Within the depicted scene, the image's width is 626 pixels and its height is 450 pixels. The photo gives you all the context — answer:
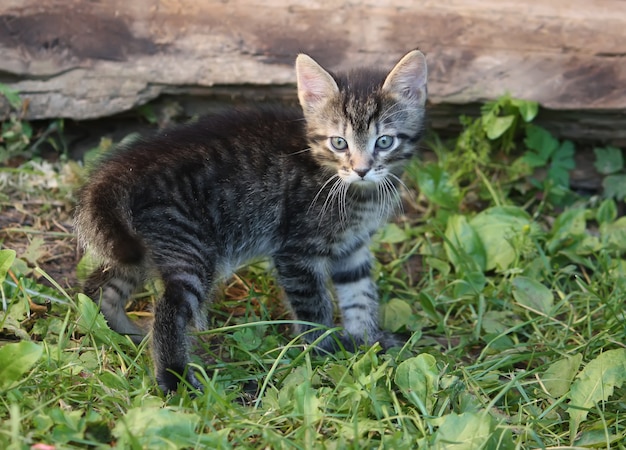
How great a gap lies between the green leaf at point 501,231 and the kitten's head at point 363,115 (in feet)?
3.06

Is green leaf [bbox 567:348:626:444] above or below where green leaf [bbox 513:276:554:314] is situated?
above

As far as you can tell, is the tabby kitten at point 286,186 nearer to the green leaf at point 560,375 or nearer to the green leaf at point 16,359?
the green leaf at point 16,359

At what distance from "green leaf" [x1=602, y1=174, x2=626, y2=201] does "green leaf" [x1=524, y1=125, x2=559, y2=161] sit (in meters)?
0.42

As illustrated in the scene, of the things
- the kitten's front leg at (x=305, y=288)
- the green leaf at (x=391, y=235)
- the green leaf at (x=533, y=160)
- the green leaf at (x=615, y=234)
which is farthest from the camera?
the green leaf at (x=533, y=160)

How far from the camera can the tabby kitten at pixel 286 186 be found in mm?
3541

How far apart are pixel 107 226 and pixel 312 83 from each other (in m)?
1.26

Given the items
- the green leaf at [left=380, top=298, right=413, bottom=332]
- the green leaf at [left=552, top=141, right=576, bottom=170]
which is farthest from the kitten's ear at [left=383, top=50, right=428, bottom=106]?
the green leaf at [left=552, top=141, right=576, bottom=170]

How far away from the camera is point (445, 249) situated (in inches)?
181

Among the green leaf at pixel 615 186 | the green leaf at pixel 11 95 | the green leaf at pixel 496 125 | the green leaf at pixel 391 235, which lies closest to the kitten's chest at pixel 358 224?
the green leaf at pixel 391 235

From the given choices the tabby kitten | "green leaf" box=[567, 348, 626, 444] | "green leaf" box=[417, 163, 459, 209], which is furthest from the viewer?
"green leaf" box=[417, 163, 459, 209]

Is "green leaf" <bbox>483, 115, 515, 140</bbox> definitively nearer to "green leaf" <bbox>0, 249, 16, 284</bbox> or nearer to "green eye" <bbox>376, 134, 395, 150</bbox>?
"green eye" <bbox>376, 134, 395, 150</bbox>

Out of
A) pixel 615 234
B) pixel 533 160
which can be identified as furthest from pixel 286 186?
pixel 615 234

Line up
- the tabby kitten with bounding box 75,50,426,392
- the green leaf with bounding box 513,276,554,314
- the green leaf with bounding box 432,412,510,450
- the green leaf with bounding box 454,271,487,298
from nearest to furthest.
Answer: the green leaf with bounding box 432,412,510,450, the tabby kitten with bounding box 75,50,426,392, the green leaf with bounding box 513,276,554,314, the green leaf with bounding box 454,271,487,298

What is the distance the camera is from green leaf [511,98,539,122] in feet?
15.5
